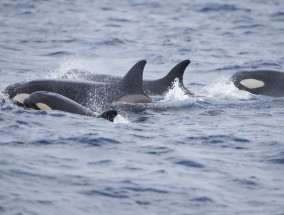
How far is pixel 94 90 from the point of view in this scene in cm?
1409

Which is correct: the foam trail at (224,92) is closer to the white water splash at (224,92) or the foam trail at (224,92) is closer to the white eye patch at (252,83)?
the white water splash at (224,92)

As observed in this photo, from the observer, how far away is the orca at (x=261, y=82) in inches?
621

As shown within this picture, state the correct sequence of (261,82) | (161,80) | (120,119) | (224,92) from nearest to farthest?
1. (120,119)
2. (161,80)
3. (224,92)
4. (261,82)

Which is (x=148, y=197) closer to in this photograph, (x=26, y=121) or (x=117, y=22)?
(x=26, y=121)

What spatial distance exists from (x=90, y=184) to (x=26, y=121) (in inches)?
126

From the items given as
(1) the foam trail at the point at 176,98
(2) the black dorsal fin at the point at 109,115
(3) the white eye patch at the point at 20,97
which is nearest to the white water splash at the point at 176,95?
(1) the foam trail at the point at 176,98

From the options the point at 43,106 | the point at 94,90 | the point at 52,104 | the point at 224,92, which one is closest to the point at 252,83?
the point at 224,92

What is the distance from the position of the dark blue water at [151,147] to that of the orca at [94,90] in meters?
Result: 0.44

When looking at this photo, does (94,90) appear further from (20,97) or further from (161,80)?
(161,80)

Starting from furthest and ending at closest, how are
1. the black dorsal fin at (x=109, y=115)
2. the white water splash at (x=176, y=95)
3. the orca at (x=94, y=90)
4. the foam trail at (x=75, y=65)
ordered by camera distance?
the foam trail at (x=75, y=65)
the white water splash at (x=176, y=95)
the orca at (x=94, y=90)
the black dorsal fin at (x=109, y=115)

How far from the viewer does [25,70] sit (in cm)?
1862

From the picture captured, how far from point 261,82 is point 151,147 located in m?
5.87

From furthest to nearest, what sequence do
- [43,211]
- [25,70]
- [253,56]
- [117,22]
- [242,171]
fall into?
[117,22] → [253,56] → [25,70] → [242,171] → [43,211]

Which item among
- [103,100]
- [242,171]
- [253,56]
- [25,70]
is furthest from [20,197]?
[253,56]
